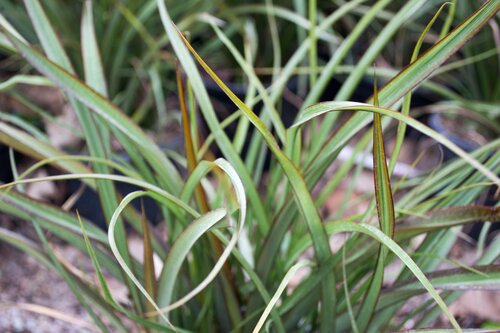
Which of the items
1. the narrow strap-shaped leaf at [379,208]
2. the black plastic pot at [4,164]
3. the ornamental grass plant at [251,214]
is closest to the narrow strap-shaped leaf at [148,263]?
the ornamental grass plant at [251,214]

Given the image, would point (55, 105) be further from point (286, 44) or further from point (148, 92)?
point (286, 44)

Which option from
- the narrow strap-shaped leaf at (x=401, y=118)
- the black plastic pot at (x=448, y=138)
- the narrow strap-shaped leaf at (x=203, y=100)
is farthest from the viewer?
the black plastic pot at (x=448, y=138)

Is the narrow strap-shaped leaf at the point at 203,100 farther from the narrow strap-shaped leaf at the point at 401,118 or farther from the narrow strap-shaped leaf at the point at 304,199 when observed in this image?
the narrow strap-shaped leaf at the point at 401,118

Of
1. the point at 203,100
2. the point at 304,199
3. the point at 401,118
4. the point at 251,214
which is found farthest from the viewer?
the point at 251,214

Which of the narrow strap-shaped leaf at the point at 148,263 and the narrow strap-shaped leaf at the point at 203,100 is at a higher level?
the narrow strap-shaped leaf at the point at 203,100

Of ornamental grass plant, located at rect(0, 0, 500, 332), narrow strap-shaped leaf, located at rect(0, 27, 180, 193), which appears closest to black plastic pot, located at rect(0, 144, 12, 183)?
ornamental grass plant, located at rect(0, 0, 500, 332)

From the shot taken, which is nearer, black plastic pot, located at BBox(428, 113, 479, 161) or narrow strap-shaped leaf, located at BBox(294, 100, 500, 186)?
narrow strap-shaped leaf, located at BBox(294, 100, 500, 186)

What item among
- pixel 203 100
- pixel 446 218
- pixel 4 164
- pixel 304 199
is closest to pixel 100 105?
pixel 203 100

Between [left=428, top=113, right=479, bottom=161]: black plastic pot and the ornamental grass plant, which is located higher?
[left=428, top=113, right=479, bottom=161]: black plastic pot

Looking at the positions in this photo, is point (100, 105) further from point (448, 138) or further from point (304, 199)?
point (448, 138)

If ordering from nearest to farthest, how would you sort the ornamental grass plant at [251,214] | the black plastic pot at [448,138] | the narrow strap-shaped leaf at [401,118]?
the narrow strap-shaped leaf at [401,118] → the ornamental grass plant at [251,214] → the black plastic pot at [448,138]

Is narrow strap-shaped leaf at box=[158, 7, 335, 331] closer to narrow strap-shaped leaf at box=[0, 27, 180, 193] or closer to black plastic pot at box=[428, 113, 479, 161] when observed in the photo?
narrow strap-shaped leaf at box=[0, 27, 180, 193]

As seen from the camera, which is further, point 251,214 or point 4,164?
point 4,164

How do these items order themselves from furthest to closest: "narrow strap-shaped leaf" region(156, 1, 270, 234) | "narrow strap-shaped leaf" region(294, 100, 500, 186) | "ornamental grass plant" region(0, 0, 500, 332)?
1. "narrow strap-shaped leaf" region(156, 1, 270, 234)
2. "ornamental grass plant" region(0, 0, 500, 332)
3. "narrow strap-shaped leaf" region(294, 100, 500, 186)
